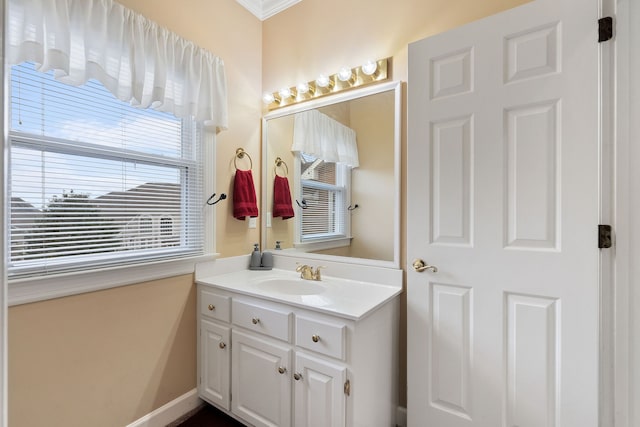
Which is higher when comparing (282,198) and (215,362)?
(282,198)

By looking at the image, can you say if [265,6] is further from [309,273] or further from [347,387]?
[347,387]

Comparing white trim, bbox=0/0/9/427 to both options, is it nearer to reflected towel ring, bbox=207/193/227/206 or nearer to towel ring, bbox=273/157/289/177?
reflected towel ring, bbox=207/193/227/206

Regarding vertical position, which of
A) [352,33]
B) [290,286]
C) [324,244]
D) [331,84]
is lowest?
[290,286]

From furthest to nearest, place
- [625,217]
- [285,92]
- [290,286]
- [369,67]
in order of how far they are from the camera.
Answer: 1. [285,92]
2. [290,286]
3. [369,67]
4. [625,217]

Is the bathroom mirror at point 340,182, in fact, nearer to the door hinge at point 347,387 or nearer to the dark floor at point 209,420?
the door hinge at point 347,387

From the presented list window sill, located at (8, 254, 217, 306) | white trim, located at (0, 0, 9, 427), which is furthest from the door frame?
window sill, located at (8, 254, 217, 306)

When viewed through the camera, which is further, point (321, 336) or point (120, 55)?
point (120, 55)

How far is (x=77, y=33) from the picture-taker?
134 cm

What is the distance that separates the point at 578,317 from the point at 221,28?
8.50ft

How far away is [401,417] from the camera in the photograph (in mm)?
1710

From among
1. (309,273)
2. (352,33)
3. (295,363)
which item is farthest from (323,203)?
(352,33)

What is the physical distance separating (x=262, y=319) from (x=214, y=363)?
0.53 meters

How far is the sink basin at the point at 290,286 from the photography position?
6.10ft

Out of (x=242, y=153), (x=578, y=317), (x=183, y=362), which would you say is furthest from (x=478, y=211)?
(x=183, y=362)
